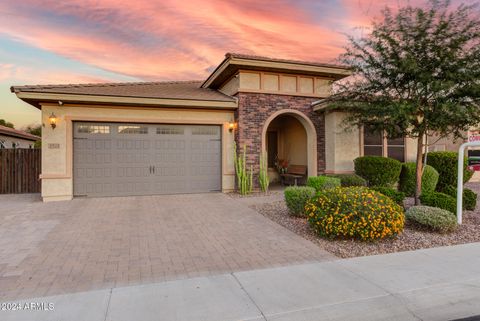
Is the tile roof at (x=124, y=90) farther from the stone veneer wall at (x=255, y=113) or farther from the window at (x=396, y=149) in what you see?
the window at (x=396, y=149)

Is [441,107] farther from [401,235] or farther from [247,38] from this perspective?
[247,38]

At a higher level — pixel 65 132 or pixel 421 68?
pixel 421 68

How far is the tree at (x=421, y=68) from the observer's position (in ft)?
22.6

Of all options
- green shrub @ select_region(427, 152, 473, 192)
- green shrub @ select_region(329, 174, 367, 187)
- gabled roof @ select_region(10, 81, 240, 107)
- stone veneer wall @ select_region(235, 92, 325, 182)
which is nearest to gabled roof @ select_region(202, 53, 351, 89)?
stone veneer wall @ select_region(235, 92, 325, 182)

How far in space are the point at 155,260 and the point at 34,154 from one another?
11.1 metres

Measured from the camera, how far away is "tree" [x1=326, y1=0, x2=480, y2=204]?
6902 mm

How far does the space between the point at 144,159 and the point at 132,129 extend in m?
1.19

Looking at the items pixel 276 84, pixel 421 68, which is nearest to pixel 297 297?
pixel 421 68

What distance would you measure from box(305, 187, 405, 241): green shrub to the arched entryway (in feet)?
19.6

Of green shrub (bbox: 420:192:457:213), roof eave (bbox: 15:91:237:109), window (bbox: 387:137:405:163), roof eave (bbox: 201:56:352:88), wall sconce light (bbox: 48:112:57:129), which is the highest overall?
roof eave (bbox: 201:56:352:88)

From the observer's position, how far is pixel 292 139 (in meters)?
14.6

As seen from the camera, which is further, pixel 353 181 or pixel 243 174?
pixel 243 174

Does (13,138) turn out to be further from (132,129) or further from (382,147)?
(382,147)

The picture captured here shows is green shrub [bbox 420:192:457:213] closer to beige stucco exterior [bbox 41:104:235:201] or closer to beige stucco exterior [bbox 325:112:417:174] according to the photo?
beige stucco exterior [bbox 325:112:417:174]
